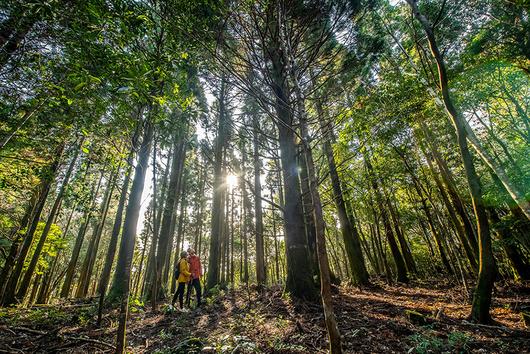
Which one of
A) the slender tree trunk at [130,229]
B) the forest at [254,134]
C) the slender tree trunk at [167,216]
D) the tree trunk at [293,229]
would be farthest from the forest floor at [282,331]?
the slender tree trunk at [167,216]

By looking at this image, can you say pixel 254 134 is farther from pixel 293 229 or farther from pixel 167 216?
pixel 167 216

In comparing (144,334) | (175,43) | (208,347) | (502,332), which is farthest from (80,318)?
(502,332)

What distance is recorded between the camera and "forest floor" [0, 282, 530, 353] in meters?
3.06

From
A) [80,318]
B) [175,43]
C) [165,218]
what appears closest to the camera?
[175,43]

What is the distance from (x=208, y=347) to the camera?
3.04 m

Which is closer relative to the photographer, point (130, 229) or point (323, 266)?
point (323, 266)

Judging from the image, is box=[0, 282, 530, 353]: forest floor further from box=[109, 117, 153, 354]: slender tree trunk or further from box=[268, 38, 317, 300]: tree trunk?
box=[109, 117, 153, 354]: slender tree trunk

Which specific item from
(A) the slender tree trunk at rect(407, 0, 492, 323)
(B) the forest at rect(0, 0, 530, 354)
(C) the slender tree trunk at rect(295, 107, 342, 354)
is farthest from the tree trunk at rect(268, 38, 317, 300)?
(A) the slender tree trunk at rect(407, 0, 492, 323)

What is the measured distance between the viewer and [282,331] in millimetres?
3725

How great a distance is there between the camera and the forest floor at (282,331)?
3.06m

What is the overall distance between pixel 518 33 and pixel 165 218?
14.4m

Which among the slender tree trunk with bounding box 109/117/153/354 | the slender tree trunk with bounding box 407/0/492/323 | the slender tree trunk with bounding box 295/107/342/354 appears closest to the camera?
the slender tree trunk with bounding box 295/107/342/354

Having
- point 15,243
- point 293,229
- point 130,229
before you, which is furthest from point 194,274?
point 15,243

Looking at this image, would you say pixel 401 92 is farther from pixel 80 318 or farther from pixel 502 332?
pixel 80 318
